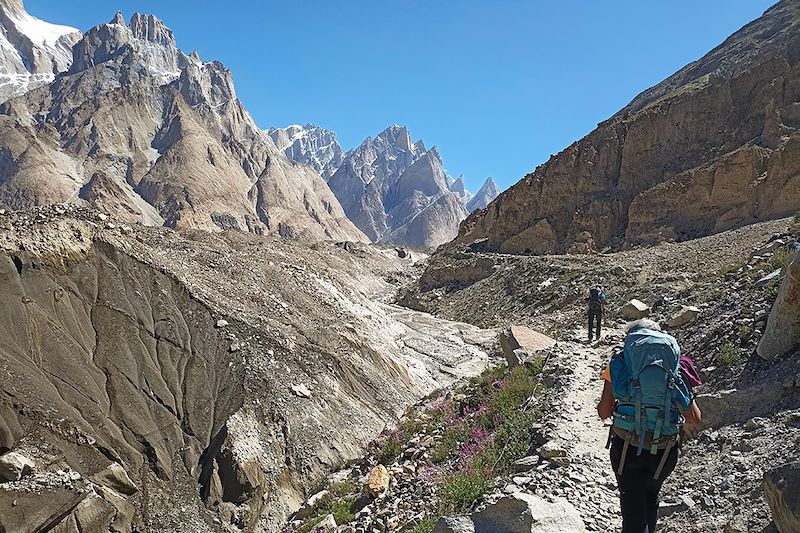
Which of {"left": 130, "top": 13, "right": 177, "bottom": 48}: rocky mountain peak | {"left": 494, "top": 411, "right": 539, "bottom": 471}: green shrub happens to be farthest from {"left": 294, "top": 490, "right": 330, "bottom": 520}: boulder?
{"left": 130, "top": 13, "right": 177, "bottom": 48}: rocky mountain peak

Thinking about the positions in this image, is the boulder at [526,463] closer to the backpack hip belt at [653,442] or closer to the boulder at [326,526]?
the backpack hip belt at [653,442]

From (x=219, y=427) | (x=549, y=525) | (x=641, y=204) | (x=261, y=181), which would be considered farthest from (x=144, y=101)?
(x=549, y=525)

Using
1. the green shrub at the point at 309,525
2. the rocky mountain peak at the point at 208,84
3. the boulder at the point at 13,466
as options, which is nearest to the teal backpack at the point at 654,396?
the green shrub at the point at 309,525

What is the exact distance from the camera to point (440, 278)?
140 feet

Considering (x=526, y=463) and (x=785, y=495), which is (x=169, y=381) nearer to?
(x=526, y=463)

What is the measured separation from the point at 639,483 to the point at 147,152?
430 ft

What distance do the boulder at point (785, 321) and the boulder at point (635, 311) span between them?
26.8 ft

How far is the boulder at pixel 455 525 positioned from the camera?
498 centimetres

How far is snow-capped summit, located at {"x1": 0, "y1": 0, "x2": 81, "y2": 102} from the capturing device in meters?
152

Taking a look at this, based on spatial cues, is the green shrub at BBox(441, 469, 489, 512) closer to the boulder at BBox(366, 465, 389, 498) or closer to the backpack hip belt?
the boulder at BBox(366, 465, 389, 498)

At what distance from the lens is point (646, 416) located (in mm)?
3629

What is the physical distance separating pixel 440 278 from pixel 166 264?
2679cm

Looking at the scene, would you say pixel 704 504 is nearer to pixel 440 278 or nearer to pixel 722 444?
pixel 722 444

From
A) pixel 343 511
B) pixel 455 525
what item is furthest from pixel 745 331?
pixel 343 511
